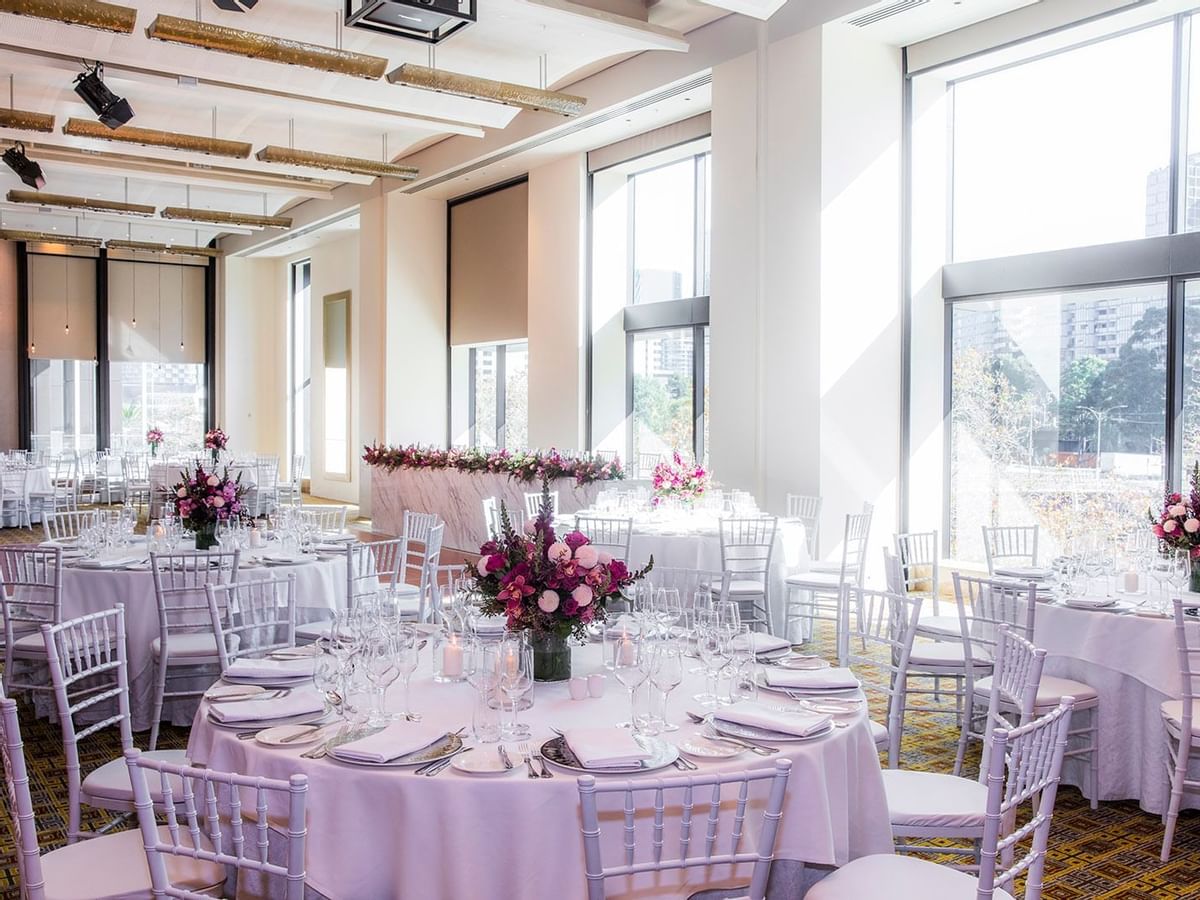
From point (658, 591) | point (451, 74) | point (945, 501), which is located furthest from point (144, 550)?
point (945, 501)

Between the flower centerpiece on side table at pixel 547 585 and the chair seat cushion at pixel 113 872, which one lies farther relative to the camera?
the flower centerpiece on side table at pixel 547 585

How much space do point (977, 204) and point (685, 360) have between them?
12.1ft

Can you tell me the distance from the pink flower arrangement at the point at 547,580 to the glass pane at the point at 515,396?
11228 millimetres

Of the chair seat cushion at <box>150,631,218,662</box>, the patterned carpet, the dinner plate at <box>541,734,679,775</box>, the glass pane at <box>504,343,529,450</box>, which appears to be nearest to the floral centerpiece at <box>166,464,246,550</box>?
the chair seat cushion at <box>150,631,218,662</box>

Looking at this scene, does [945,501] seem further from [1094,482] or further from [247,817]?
[247,817]

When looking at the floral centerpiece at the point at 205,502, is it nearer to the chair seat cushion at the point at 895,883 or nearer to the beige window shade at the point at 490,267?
the chair seat cushion at the point at 895,883

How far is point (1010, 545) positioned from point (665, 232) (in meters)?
5.50

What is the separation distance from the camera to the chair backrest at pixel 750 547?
7.07 meters

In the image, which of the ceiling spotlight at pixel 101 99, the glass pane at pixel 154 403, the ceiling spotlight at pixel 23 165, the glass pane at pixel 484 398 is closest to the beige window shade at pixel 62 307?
the glass pane at pixel 154 403

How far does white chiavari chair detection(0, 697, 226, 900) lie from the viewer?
2381mm

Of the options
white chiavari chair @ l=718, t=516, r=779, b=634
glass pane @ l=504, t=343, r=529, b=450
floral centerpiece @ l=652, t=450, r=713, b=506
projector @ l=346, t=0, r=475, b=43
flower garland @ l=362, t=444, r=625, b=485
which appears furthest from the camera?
glass pane @ l=504, t=343, r=529, b=450

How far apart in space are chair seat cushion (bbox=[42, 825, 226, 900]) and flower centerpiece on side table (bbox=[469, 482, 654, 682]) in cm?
108

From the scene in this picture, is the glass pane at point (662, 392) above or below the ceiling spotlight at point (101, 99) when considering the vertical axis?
below

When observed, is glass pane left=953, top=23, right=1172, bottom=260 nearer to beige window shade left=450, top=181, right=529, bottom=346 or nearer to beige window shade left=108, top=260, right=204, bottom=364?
beige window shade left=450, top=181, right=529, bottom=346
